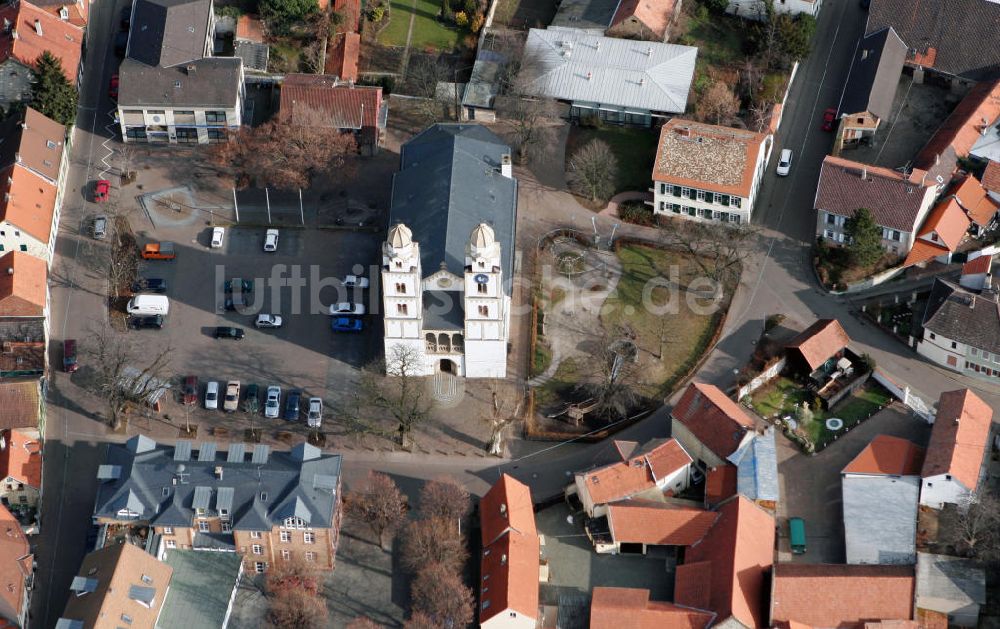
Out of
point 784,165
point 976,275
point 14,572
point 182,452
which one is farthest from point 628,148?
point 14,572

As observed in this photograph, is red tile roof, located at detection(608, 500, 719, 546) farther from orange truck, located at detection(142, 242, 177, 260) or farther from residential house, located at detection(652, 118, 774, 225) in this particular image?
orange truck, located at detection(142, 242, 177, 260)

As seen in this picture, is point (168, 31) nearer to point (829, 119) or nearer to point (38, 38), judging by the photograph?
point (38, 38)

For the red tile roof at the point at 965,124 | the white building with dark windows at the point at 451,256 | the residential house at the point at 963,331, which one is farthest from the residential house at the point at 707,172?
the residential house at the point at 963,331

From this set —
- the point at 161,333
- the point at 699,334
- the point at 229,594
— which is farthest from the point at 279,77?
the point at 229,594

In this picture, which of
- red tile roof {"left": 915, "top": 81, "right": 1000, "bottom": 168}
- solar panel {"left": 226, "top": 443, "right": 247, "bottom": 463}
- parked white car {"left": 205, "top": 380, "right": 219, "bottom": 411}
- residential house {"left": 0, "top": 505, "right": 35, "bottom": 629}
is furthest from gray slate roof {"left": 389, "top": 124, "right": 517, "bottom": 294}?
red tile roof {"left": 915, "top": 81, "right": 1000, "bottom": 168}

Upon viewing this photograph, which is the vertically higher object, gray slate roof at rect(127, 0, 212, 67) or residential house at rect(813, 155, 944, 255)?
gray slate roof at rect(127, 0, 212, 67)
